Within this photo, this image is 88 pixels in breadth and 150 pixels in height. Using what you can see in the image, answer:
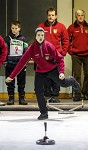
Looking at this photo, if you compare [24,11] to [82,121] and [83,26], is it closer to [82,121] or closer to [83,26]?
[83,26]

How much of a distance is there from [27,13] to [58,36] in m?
1.19

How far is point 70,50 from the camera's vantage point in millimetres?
7301

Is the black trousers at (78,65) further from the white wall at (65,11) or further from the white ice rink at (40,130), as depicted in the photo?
the white ice rink at (40,130)

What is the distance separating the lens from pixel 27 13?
7980 millimetres

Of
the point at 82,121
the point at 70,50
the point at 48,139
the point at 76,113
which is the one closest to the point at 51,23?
the point at 70,50

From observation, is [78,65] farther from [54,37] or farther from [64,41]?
[54,37]

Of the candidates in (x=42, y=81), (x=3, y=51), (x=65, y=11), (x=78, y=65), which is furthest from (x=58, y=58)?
(x=65, y=11)

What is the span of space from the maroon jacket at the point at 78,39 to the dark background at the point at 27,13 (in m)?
0.82

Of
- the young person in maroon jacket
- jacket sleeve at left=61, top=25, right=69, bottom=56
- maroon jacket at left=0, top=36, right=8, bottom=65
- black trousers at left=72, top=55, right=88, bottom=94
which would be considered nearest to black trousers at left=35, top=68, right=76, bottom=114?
the young person in maroon jacket

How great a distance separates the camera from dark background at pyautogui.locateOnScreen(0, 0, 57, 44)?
7961mm

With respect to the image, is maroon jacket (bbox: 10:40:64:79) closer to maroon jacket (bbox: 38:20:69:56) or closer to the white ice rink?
the white ice rink

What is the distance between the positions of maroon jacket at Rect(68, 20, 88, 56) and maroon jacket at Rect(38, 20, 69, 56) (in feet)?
1.05

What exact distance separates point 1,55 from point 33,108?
3.07ft

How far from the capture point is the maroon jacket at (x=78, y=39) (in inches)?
288
